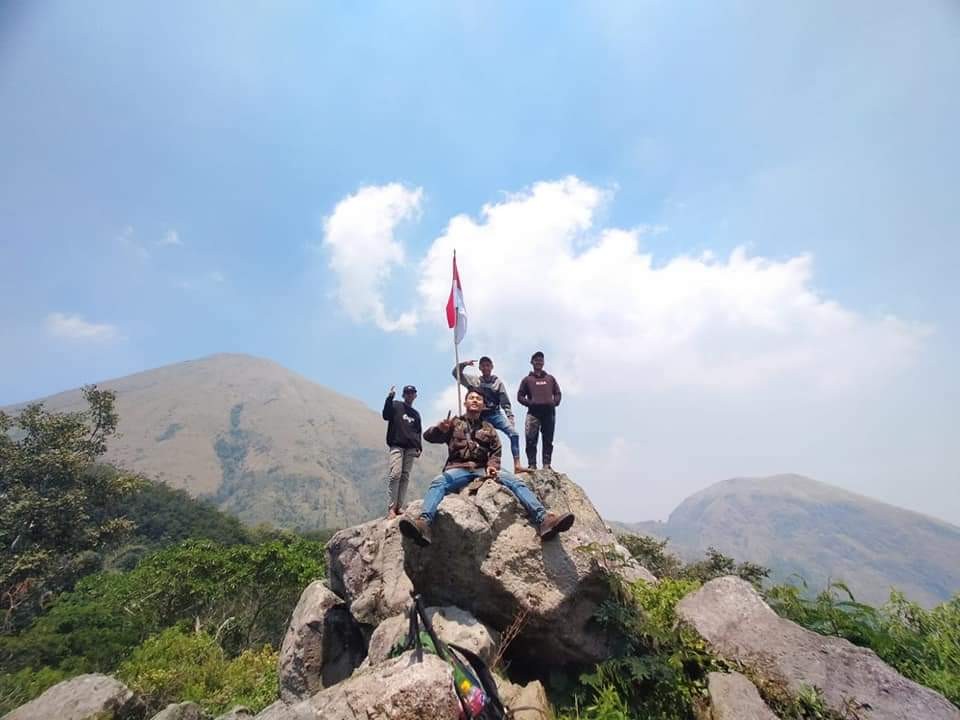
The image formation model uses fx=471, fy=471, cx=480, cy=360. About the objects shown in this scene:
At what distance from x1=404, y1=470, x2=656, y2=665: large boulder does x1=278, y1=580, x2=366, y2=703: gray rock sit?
9.69 feet

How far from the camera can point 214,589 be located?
24.2 m

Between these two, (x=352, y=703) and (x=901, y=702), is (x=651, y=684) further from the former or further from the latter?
(x=352, y=703)

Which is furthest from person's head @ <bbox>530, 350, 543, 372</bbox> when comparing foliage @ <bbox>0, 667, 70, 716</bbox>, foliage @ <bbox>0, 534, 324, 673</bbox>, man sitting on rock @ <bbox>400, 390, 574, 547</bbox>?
foliage @ <bbox>0, 534, 324, 673</bbox>

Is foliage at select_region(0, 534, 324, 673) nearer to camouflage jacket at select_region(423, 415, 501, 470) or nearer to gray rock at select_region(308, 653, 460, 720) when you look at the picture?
camouflage jacket at select_region(423, 415, 501, 470)

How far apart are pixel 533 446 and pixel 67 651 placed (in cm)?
2270

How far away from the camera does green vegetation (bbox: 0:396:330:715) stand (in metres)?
13.8

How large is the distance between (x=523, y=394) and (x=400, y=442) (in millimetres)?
2815

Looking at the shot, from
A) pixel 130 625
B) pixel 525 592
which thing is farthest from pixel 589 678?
pixel 130 625

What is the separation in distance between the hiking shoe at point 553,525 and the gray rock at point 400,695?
2.35 meters

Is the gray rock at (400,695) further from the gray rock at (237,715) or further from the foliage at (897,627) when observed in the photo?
the foliage at (897,627)

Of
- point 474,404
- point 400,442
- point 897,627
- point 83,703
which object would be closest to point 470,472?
point 474,404

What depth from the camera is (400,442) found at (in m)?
9.52

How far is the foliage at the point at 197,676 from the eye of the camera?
11.8m

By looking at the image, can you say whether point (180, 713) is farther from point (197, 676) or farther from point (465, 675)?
point (465, 675)
